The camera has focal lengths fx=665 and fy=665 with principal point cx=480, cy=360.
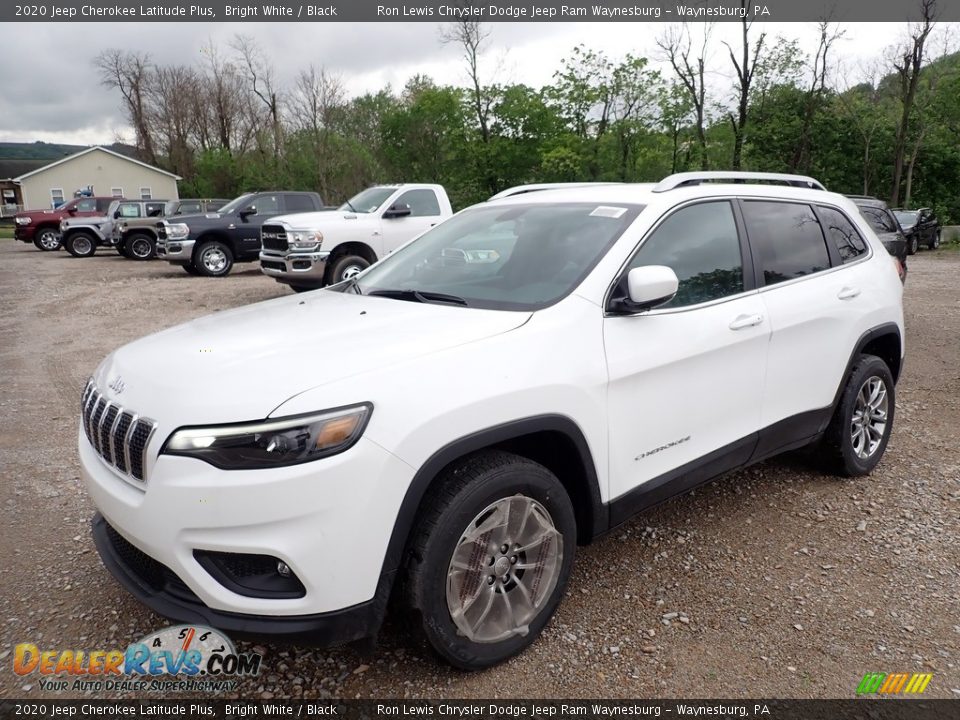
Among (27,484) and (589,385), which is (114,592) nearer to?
(27,484)

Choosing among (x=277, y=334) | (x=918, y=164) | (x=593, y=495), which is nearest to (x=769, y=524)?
(x=593, y=495)

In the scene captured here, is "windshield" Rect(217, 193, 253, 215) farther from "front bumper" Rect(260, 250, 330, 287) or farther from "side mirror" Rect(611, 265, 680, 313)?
"side mirror" Rect(611, 265, 680, 313)

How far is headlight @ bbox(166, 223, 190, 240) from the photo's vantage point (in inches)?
597

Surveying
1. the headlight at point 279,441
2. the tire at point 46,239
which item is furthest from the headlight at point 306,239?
the tire at point 46,239

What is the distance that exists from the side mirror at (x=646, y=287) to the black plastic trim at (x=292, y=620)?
1.38 m

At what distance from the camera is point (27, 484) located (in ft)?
13.5

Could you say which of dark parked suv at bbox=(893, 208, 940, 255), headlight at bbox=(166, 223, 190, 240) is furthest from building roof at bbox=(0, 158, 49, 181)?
dark parked suv at bbox=(893, 208, 940, 255)

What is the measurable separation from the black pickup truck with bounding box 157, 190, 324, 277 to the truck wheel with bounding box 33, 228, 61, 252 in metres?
12.7

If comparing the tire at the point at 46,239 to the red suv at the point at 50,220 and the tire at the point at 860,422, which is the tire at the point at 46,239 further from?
the tire at the point at 860,422

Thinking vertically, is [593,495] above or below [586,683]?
above

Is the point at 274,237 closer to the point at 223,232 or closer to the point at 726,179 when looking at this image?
the point at 223,232

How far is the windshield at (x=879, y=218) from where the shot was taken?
1086cm

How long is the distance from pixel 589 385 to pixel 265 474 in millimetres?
1209

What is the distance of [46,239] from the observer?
2539cm
